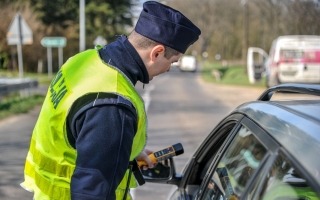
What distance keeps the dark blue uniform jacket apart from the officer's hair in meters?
0.26

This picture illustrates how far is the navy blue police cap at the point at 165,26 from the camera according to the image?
2279mm

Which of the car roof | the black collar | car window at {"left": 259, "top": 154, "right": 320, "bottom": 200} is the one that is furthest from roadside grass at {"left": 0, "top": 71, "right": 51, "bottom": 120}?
car window at {"left": 259, "top": 154, "right": 320, "bottom": 200}

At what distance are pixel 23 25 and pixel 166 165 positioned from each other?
17116 mm

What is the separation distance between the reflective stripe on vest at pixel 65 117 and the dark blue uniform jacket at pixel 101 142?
2.2 inches

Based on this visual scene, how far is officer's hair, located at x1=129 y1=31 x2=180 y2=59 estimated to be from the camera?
2.29m

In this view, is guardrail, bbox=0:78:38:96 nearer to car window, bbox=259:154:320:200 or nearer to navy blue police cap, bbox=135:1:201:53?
navy blue police cap, bbox=135:1:201:53

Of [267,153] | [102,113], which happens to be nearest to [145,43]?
[102,113]

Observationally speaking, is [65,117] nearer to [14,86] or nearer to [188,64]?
[14,86]

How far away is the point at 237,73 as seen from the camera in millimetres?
48000

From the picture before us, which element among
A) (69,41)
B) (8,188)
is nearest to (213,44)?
(69,41)

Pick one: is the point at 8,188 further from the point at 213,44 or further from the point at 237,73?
the point at 213,44

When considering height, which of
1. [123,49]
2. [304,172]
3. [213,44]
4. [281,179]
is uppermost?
[123,49]

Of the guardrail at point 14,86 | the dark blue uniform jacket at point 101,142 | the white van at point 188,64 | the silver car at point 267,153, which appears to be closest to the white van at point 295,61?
the guardrail at point 14,86

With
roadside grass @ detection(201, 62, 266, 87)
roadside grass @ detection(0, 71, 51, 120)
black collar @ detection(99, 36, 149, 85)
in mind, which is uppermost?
black collar @ detection(99, 36, 149, 85)
